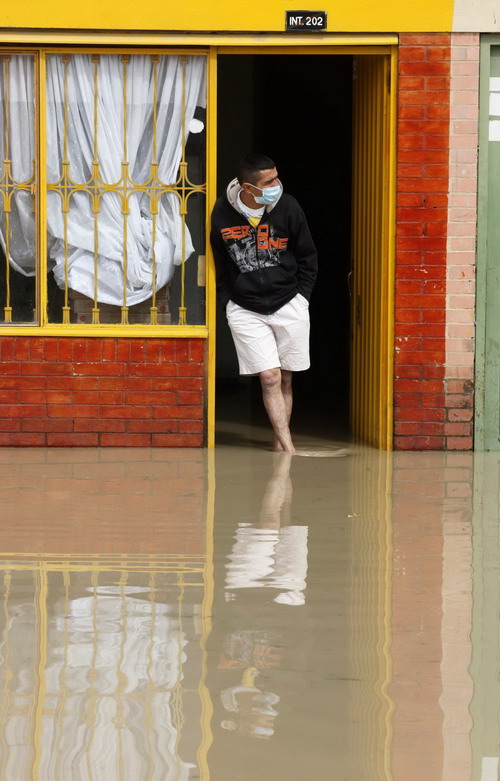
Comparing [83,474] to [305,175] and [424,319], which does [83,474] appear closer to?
[424,319]

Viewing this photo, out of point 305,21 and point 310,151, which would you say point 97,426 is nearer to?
point 305,21

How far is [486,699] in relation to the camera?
13.1ft

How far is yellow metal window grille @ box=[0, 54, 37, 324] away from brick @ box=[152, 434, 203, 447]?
1.15 meters

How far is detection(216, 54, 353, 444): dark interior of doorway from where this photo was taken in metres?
12.7

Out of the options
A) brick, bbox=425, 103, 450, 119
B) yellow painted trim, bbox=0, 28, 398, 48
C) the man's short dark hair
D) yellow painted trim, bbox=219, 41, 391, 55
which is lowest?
the man's short dark hair

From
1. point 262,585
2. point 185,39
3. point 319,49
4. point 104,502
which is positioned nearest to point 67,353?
point 104,502

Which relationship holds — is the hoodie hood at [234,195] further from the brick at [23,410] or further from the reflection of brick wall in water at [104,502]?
the brick at [23,410]

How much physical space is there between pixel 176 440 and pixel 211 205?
1.58 meters

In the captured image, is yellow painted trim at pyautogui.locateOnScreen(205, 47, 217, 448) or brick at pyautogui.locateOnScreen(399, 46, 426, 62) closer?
brick at pyautogui.locateOnScreen(399, 46, 426, 62)

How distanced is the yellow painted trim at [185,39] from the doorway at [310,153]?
155 inches

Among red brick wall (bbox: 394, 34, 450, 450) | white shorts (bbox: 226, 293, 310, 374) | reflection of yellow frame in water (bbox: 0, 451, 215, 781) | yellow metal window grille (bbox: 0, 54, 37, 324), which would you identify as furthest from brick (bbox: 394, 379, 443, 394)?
reflection of yellow frame in water (bbox: 0, 451, 215, 781)

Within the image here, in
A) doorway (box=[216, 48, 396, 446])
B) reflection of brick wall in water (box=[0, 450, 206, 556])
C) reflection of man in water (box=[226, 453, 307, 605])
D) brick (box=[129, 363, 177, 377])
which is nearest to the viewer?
reflection of man in water (box=[226, 453, 307, 605])

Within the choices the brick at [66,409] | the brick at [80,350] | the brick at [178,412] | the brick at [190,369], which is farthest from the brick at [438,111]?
the brick at [66,409]

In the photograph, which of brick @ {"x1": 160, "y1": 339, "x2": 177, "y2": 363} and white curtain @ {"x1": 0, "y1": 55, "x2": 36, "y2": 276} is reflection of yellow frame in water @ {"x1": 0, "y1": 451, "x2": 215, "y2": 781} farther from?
white curtain @ {"x1": 0, "y1": 55, "x2": 36, "y2": 276}
